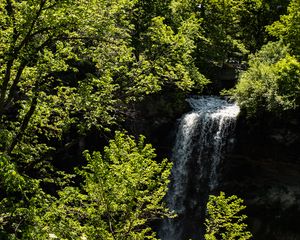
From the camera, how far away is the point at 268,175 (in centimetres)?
2669

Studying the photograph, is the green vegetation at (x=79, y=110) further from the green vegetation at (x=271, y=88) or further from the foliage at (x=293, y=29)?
the foliage at (x=293, y=29)

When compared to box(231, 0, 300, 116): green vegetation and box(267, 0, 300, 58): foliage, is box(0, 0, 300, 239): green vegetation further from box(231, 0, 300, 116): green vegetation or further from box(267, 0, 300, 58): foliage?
box(267, 0, 300, 58): foliage

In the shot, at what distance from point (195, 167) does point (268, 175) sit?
15.8 feet

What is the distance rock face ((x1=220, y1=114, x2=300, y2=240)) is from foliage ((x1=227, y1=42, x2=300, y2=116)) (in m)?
1.06

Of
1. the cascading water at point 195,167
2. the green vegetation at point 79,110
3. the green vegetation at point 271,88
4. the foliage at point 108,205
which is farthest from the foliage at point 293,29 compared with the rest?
the foliage at point 108,205

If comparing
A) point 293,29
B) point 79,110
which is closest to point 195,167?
point 293,29

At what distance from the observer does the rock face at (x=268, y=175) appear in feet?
83.5

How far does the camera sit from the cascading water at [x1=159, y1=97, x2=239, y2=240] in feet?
89.4

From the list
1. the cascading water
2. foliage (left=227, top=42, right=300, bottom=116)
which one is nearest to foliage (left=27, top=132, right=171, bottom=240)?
foliage (left=227, top=42, right=300, bottom=116)

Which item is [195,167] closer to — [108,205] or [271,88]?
[271,88]

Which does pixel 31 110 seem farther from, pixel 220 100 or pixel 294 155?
pixel 220 100

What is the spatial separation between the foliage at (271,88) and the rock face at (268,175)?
1.06 meters

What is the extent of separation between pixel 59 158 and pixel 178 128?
872cm

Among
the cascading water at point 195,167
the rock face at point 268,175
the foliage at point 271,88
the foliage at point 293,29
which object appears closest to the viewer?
the foliage at point 271,88
